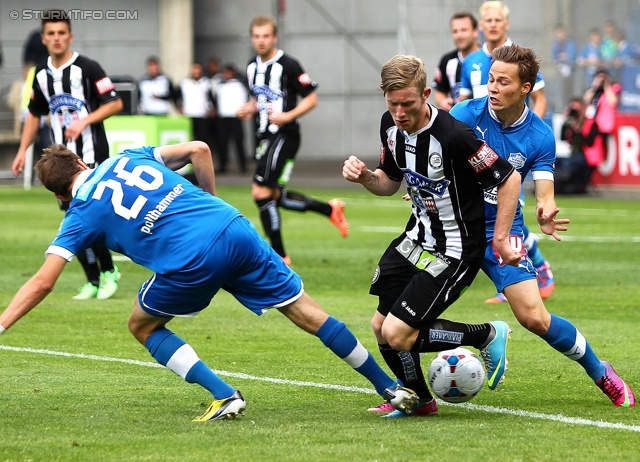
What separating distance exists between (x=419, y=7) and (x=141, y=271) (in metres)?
16.6

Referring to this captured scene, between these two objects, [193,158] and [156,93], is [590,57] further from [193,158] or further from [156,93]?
[193,158]

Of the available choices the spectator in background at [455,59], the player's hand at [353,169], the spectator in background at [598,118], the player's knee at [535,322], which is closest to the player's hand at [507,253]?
the player's knee at [535,322]

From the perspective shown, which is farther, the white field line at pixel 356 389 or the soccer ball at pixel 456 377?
the soccer ball at pixel 456 377

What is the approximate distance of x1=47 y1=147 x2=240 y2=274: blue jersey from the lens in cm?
578

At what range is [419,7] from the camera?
27531mm

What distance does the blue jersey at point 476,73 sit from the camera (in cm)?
1100

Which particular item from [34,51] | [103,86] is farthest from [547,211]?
[34,51]

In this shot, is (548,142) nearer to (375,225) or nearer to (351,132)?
(375,225)

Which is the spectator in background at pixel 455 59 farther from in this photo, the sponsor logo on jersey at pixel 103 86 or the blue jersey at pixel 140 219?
→ the blue jersey at pixel 140 219

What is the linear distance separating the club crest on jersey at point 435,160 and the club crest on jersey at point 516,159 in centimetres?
78

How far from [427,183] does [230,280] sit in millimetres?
1100

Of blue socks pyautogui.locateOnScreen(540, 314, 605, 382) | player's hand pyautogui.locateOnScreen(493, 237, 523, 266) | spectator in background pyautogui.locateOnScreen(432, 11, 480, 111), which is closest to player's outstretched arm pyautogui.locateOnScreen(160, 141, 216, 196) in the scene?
player's hand pyautogui.locateOnScreen(493, 237, 523, 266)

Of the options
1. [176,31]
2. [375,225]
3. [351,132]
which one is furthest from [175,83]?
[375,225]

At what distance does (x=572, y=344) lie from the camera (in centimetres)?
633
